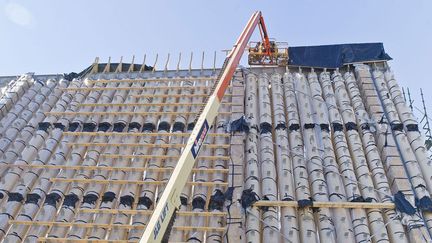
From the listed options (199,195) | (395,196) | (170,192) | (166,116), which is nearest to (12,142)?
(166,116)

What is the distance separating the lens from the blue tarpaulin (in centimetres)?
2494

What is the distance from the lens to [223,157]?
17781 millimetres

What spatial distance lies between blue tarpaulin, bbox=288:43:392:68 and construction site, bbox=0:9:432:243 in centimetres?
10

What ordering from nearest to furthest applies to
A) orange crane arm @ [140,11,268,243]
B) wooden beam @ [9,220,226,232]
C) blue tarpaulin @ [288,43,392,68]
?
1. orange crane arm @ [140,11,268,243]
2. wooden beam @ [9,220,226,232]
3. blue tarpaulin @ [288,43,392,68]

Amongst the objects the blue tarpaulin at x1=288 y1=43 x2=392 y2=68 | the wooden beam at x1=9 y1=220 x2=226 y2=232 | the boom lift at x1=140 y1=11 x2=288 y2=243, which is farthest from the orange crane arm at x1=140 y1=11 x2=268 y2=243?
the blue tarpaulin at x1=288 y1=43 x2=392 y2=68

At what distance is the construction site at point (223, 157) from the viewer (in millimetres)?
15211

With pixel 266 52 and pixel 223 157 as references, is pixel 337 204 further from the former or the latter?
pixel 266 52

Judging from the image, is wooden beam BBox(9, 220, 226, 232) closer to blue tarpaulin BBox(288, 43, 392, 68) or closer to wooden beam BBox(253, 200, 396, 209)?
wooden beam BBox(253, 200, 396, 209)

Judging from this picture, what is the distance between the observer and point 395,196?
52.6 ft

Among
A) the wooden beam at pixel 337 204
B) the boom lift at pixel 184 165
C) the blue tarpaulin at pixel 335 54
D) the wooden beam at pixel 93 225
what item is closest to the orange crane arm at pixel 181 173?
the boom lift at pixel 184 165

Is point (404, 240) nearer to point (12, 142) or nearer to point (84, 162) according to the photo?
point (84, 162)

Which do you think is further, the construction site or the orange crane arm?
the construction site

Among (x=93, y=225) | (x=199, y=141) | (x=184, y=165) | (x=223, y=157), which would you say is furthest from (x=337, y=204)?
(x=93, y=225)

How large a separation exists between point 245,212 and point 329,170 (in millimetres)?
3515
